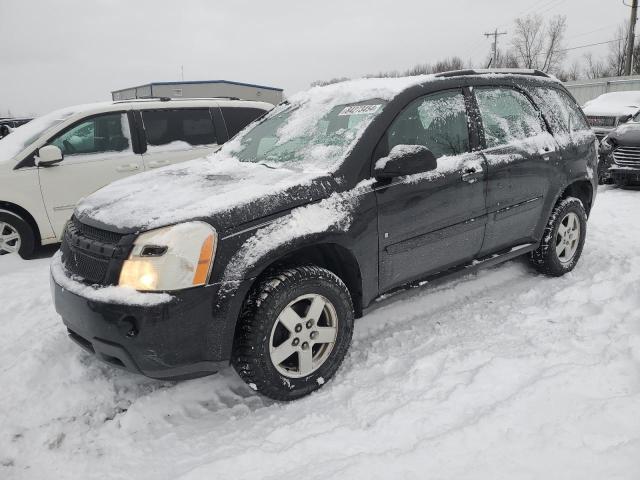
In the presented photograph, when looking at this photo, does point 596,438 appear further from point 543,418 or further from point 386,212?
point 386,212

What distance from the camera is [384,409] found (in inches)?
102

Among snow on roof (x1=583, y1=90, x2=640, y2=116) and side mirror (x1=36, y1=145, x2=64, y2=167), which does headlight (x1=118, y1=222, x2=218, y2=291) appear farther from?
snow on roof (x1=583, y1=90, x2=640, y2=116)

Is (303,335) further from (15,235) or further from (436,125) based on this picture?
(15,235)

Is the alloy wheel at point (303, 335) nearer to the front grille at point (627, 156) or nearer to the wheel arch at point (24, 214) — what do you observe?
the wheel arch at point (24, 214)

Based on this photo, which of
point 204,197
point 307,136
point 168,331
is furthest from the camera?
point 307,136

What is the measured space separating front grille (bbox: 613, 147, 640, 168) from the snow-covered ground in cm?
571

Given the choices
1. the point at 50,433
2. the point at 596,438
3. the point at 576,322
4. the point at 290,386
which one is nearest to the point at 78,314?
the point at 50,433

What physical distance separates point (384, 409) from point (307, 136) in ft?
6.09

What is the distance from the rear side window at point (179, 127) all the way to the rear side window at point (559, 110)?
405cm

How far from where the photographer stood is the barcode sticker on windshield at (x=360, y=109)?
10.2ft

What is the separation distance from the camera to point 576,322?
11.2 ft

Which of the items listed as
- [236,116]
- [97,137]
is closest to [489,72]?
[236,116]

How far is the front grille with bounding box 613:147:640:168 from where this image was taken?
8.24m

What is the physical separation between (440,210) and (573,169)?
1.79 meters
